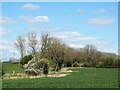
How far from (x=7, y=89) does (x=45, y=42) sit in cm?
4204

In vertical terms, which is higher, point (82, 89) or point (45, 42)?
point (45, 42)

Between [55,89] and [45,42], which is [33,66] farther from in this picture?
[45,42]

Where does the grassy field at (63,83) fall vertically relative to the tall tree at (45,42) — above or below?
below

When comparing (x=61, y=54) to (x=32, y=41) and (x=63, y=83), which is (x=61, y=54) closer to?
(x=32, y=41)

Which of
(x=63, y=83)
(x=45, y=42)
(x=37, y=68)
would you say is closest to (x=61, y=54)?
(x=45, y=42)

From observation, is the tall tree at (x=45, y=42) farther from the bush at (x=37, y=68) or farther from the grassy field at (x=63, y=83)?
the grassy field at (x=63, y=83)

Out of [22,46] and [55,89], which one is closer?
[55,89]

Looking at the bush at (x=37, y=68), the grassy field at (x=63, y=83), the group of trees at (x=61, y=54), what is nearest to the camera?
the grassy field at (x=63, y=83)

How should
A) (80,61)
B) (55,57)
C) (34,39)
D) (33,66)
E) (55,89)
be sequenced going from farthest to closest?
(80,61), (34,39), (55,57), (33,66), (55,89)

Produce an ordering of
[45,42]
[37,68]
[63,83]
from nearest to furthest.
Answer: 1. [63,83]
2. [37,68]
3. [45,42]

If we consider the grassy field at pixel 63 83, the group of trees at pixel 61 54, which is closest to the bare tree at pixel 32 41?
the group of trees at pixel 61 54

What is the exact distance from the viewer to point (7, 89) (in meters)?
13.6

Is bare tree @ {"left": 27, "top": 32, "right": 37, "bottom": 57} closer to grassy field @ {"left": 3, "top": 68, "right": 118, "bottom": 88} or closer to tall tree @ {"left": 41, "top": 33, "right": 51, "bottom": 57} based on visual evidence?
tall tree @ {"left": 41, "top": 33, "right": 51, "bottom": 57}

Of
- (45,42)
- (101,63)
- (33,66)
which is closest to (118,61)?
(101,63)
